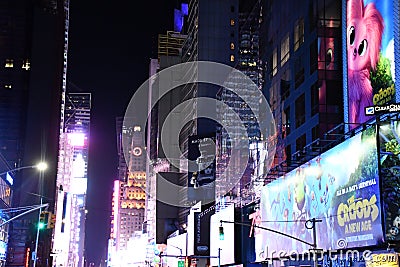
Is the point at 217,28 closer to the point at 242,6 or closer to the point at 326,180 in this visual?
the point at 242,6

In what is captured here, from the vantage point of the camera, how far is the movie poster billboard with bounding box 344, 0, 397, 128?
4494 centimetres

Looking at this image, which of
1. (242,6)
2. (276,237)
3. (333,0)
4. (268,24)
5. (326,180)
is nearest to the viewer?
(326,180)

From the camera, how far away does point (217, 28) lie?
156 m

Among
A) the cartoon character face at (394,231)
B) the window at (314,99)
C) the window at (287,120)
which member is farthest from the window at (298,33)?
the cartoon character face at (394,231)

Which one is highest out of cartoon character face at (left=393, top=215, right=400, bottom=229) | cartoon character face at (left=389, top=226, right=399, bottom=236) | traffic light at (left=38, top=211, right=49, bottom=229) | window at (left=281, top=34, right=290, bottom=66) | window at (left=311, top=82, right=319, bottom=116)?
window at (left=281, top=34, right=290, bottom=66)

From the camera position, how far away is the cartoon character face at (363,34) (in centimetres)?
4678

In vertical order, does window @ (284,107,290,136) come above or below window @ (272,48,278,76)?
below

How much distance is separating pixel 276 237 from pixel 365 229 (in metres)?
17.4

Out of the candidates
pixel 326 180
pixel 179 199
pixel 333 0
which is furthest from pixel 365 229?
pixel 179 199

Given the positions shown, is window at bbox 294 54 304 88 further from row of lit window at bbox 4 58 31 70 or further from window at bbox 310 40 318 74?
row of lit window at bbox 4 58 31 70

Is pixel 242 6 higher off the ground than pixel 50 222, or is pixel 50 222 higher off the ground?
pixel 242 6

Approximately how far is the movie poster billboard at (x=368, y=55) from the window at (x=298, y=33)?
9.27 metres

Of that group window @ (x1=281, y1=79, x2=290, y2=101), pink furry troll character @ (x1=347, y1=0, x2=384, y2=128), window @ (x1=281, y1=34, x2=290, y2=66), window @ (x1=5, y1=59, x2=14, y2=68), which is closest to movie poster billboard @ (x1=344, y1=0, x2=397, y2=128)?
pink furry troll character @ (x1=347, y1=0, x2=384, y2=128)

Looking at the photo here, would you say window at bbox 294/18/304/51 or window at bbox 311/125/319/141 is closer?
window at bbox 311/125/319/141
